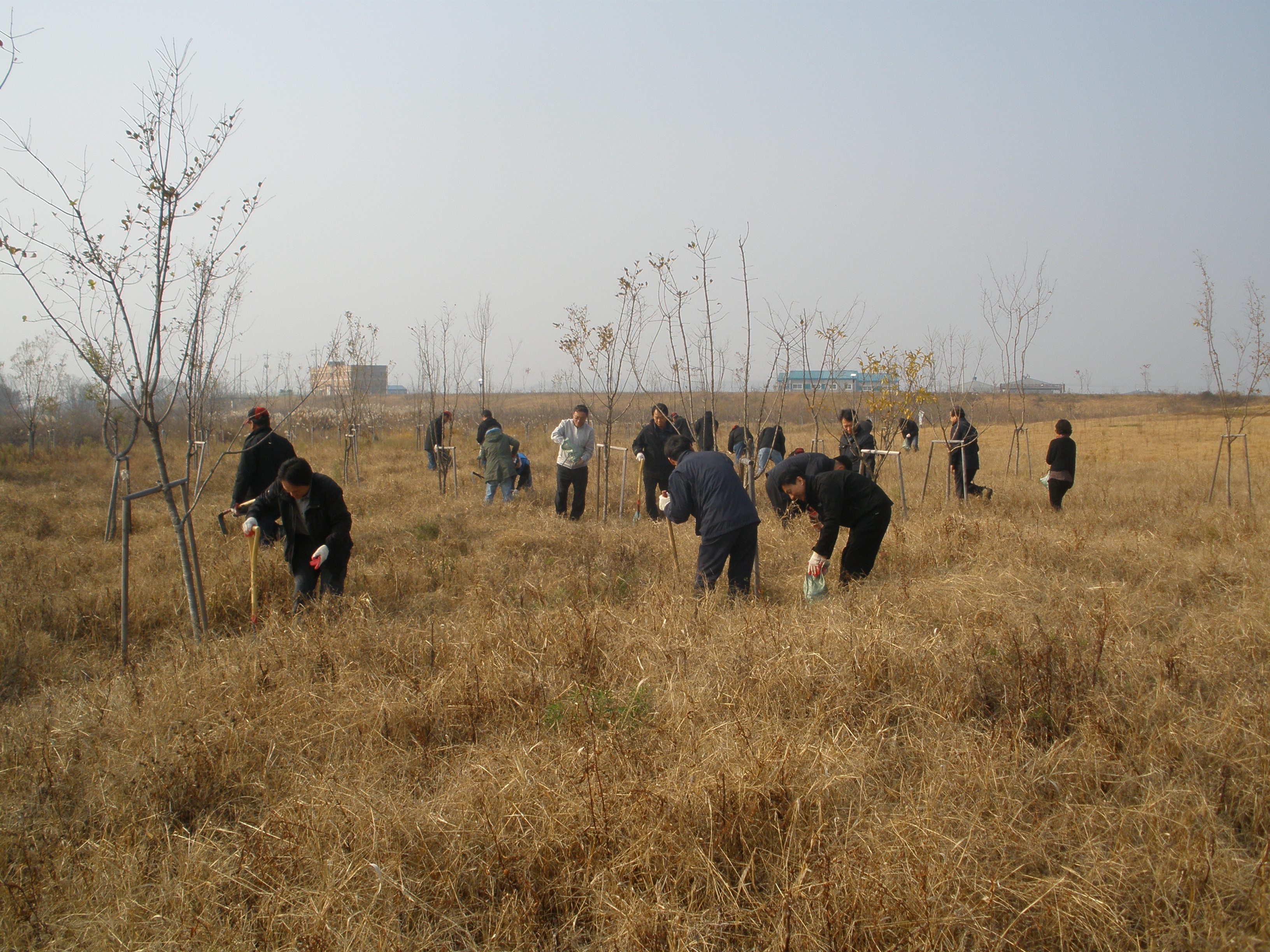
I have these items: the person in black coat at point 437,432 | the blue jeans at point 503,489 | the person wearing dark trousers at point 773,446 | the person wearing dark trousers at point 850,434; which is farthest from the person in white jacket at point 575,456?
the person wearing dark trousers at point 850,434

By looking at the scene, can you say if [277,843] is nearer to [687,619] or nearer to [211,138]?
[687,619]

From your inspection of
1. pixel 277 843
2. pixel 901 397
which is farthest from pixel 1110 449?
pixel 277 843

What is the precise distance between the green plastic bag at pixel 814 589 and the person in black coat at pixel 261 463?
14.2 ft

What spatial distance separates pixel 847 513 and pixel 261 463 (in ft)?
16.4

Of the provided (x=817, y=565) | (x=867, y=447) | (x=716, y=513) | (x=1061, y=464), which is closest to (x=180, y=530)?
(x=716, y=513)

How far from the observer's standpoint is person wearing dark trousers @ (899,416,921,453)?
1462 cm

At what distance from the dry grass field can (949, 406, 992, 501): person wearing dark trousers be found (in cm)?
407

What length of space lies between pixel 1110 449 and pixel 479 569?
1960 cm

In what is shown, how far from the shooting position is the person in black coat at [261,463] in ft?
20.0

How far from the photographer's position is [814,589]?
17.2 feet

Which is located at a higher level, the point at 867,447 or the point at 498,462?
the point at 867,447

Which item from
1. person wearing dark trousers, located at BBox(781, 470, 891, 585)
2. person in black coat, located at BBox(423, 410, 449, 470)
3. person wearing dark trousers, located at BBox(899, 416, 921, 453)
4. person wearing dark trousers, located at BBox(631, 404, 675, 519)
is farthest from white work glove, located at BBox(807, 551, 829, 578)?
person wearing dark trousers, located at BBox(899, 416, 921, 453)

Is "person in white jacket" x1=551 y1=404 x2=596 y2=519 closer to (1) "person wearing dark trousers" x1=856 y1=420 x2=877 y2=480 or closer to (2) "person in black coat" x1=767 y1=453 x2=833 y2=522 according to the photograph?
(2) "person in black coat" x1=767 y1=453 x2=833 y2=522

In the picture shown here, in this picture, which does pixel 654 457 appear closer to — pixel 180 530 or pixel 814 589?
pixel 814 589
